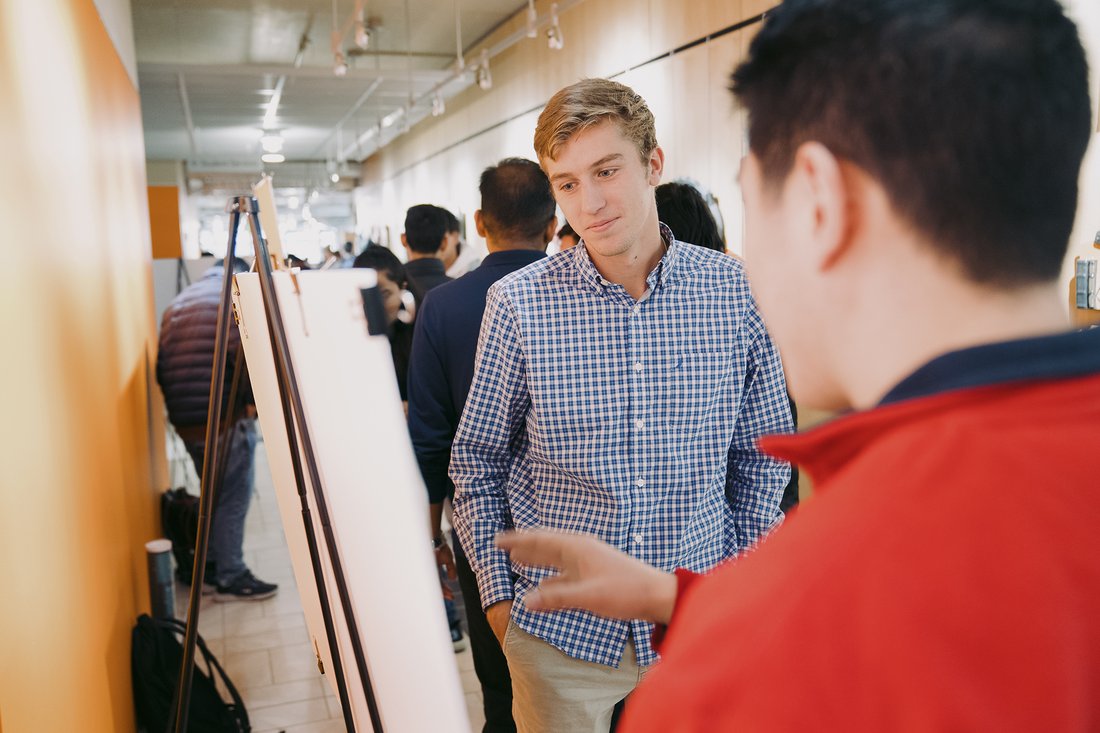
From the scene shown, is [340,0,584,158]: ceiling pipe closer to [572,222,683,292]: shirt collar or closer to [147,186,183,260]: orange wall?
[147,186,183,260]: orange wall

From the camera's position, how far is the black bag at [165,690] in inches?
115

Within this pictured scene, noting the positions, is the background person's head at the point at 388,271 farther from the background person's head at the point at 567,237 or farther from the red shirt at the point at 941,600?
the red shirt at the point at 941,600

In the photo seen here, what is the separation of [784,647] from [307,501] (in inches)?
46.6

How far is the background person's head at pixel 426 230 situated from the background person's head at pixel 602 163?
97.9 inches

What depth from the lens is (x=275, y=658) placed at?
3.90 metres

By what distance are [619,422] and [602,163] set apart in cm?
52

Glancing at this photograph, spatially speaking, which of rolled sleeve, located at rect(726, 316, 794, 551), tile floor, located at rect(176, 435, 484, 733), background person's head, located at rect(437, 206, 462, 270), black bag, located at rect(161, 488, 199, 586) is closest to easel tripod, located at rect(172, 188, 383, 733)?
rolled sleeve, located at rect(726, 316, 794, 551)

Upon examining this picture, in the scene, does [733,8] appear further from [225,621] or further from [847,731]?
[847,731]

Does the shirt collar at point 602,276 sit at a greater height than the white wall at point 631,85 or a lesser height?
lesser

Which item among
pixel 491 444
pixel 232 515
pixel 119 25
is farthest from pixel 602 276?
pixel 119 25

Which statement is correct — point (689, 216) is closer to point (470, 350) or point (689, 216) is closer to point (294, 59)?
point (470, 350)

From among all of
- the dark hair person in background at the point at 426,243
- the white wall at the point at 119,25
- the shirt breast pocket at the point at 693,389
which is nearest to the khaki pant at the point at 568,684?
the shirt breast pocket at the point at 693,389

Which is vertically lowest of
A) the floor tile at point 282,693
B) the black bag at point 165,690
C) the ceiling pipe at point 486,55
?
the floor tile at point 282,693

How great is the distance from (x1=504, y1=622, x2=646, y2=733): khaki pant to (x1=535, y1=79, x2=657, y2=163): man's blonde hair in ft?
3.19
